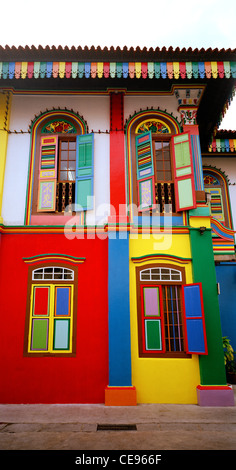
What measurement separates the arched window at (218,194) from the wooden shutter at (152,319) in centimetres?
351

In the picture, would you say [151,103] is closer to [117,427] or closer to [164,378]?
[164,378]

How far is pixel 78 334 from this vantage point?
6406mm

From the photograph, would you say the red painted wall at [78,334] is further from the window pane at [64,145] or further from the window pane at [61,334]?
the window pane at [64,145]

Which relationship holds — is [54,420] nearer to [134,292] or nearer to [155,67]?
[134,292]

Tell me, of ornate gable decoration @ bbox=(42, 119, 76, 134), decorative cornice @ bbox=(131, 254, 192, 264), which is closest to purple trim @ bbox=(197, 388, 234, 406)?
decorative cornice @ bbox=(131, 254, 192, 264)

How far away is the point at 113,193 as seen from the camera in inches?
281

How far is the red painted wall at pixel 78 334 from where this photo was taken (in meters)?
6.17

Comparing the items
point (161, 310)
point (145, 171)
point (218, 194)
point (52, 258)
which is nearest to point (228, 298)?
point (218, 194)

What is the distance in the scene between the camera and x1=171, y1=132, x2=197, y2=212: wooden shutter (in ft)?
23.2

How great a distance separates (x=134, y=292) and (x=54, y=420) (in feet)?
8.68

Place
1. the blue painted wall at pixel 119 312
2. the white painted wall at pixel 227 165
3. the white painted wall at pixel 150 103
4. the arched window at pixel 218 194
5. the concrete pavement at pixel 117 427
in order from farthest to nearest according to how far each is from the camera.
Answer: the white painted wall at pixel 227 165 < the arched window at pixel 218 194 < the white painted wall at pixel 150 103 < the blue painted wall at pixel 119 312 < the concrete pavement at pixel 117 427

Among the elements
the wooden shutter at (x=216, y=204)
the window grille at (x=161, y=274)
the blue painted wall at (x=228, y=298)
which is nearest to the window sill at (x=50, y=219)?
the window grille at (x=161, y=274)

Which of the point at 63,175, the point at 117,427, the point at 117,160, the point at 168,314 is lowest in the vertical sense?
the point at 117,427

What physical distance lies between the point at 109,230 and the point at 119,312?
1658 mm
